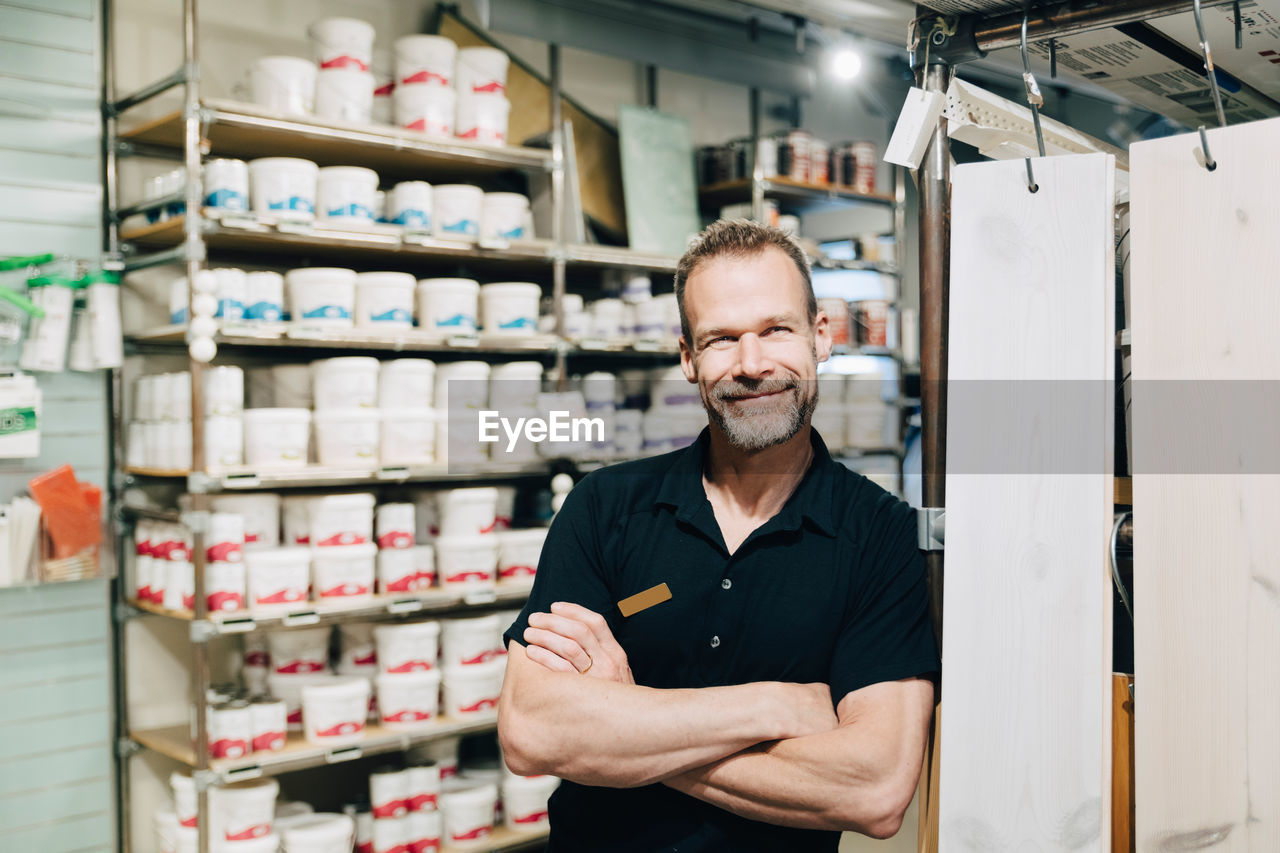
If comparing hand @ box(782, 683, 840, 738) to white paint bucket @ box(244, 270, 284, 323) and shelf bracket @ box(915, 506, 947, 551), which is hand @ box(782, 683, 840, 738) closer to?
shelf bracket @ box(915, 506, 947, 551)

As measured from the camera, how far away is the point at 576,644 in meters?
1.64

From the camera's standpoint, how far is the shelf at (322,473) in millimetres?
3225

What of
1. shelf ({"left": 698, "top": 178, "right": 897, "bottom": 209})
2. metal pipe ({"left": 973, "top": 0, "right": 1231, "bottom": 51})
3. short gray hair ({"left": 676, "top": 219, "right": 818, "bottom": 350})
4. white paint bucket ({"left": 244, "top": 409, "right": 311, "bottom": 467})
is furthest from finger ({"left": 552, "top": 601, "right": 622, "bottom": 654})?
shelf ({"left": 698, "top": 178, "right": 897, "bottom": 209})

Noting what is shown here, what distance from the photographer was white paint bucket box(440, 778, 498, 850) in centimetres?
363

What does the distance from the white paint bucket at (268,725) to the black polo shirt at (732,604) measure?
1889 millimetres

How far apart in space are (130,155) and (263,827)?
2.31m

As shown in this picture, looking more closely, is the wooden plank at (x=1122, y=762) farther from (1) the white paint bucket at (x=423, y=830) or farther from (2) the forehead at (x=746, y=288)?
(1) the white paint bucket at (x=423, y=830)

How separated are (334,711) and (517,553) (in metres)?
0.85

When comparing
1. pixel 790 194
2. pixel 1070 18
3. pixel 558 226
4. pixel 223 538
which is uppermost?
pixel 790 194

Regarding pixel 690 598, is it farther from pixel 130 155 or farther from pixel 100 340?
pixel 130 155

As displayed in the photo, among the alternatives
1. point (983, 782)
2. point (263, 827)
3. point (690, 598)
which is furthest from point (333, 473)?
point (983, 782)

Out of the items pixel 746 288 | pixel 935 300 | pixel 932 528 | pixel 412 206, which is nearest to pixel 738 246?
pixel 746 288

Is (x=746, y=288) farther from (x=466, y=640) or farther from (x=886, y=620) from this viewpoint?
(x=466, y=640)

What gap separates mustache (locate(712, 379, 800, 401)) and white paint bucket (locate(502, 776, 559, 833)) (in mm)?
2513
